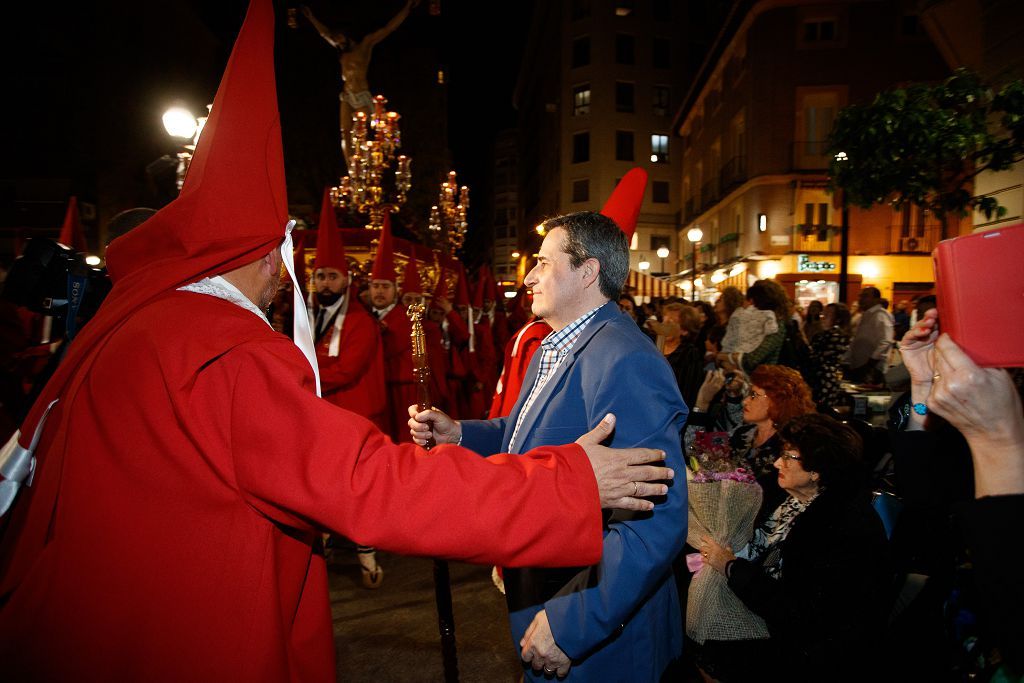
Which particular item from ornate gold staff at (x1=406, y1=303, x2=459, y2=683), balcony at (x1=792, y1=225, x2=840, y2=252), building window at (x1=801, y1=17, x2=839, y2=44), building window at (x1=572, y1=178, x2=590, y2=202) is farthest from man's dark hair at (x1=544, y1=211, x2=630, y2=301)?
building window at (x1=572, y1=178, x2=590, y2=202)

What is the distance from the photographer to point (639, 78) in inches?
1673

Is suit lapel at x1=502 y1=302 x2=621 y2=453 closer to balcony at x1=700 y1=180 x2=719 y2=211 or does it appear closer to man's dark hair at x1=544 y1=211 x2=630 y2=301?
man's dark hair at x1=544 y1=211 x2=630 y2=301

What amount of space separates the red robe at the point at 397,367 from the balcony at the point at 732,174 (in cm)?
2486

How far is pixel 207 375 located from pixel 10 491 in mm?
540

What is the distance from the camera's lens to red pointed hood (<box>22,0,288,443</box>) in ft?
4.04

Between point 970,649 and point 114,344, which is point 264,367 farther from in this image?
point 970,649

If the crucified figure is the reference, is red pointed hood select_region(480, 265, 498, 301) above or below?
below

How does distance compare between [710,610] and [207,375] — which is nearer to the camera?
[207,375]

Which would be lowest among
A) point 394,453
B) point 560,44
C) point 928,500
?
point 928,500

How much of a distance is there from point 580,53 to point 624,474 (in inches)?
1917

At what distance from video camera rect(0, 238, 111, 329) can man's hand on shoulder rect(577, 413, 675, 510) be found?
6.27ft

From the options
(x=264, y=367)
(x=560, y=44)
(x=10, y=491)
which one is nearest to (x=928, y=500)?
(x=264, y=367)

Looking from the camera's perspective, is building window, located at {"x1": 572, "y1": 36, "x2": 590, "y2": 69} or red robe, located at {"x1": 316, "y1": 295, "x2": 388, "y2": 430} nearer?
red robe, located at {"x1": 316, "y1": 295, "x2": 388, "y2": 430}

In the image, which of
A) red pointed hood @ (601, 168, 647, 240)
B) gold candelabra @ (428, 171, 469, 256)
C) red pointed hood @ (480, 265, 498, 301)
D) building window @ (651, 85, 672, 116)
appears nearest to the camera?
red pointed hood @ (601, 168, 647, 240)
